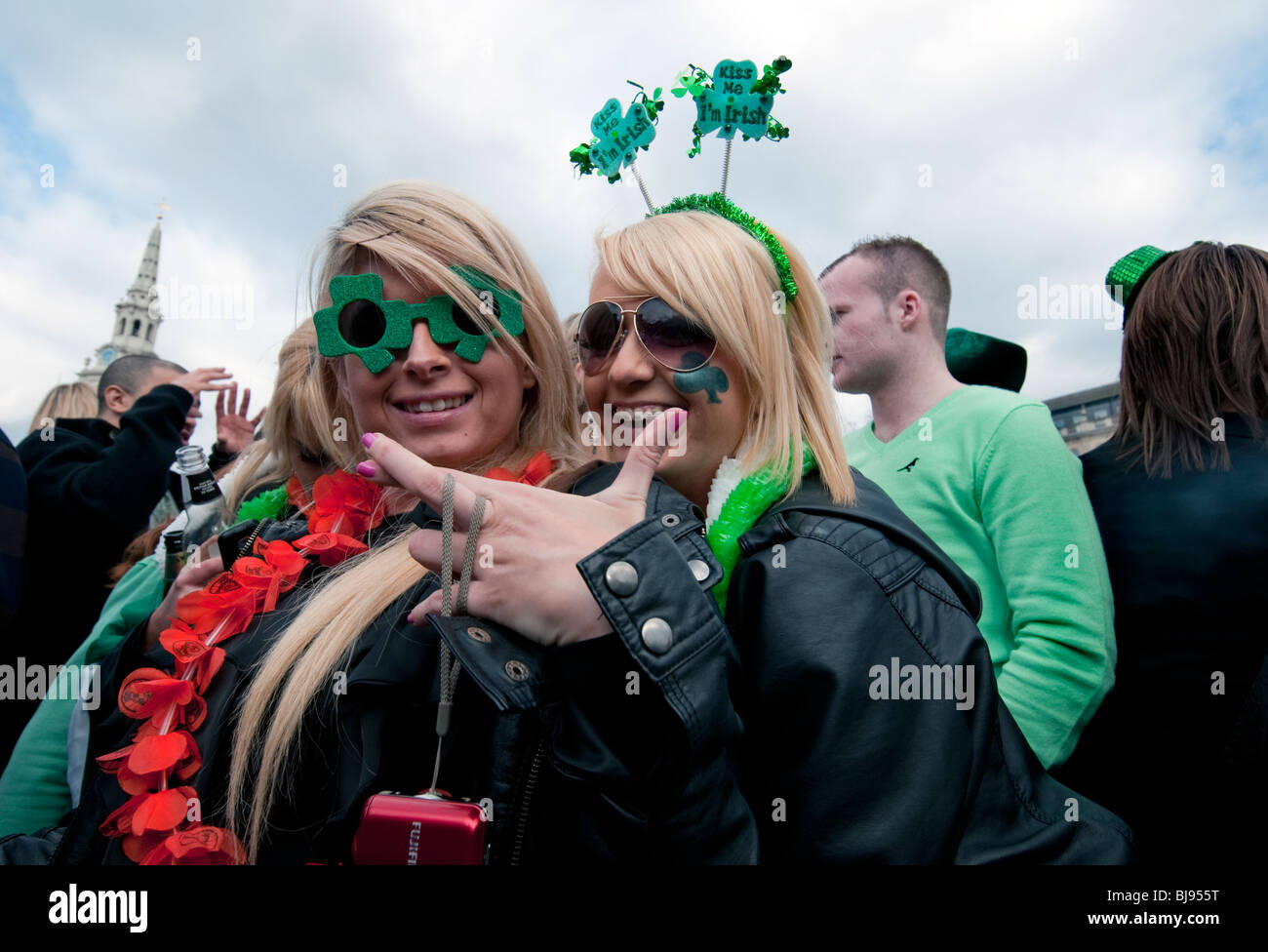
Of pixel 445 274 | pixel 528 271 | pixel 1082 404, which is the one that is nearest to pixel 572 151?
pixel 528 271

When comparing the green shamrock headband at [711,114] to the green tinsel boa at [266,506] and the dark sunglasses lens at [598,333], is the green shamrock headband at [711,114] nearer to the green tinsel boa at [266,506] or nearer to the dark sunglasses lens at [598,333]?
the dark sunglasses lens at [598,333]

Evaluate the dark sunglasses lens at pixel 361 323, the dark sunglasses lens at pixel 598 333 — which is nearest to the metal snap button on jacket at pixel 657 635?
the dark sunglasses lens at pixel 598 333

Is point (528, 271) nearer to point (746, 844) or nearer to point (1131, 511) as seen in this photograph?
point (746, 844)

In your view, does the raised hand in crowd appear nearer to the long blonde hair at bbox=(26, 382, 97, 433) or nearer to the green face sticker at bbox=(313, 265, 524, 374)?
the long blonde hair at bbox=(26, 382, 97, 433)

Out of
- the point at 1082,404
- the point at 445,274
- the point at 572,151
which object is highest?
the point at 1082,404

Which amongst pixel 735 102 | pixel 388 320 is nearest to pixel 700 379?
pixel 388 320

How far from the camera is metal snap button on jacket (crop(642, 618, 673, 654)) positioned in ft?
3.10

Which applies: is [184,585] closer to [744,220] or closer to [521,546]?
[521,546]

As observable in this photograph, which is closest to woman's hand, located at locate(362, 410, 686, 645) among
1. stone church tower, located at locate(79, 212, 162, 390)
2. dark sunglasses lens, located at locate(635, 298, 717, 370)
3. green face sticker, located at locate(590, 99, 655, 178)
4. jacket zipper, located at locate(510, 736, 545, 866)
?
jacket zipper, located at locate(510, 736, 545, 866)

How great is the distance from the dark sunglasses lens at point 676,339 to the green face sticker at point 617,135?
2.13 ft

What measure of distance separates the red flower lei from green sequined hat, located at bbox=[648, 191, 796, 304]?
950mm
